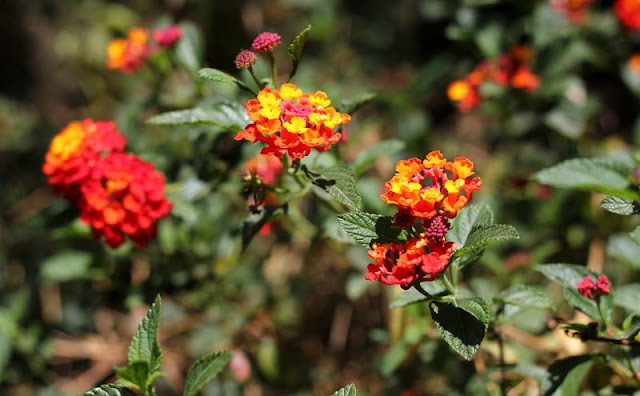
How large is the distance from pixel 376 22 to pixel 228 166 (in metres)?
1.86

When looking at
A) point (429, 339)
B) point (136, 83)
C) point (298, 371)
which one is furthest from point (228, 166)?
point (136, 83)

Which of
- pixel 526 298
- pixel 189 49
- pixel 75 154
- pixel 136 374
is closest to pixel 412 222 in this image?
pixel 526 298

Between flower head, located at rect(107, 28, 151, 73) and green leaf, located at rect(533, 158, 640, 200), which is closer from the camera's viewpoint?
green leaf, located at rect(533, 158, 640, 200)

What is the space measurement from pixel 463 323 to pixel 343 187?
0.39 metres

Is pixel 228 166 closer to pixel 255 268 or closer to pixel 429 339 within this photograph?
pixel 255 268

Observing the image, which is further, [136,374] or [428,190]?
[136,374]

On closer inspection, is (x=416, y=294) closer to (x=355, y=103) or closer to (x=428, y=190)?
(x=428, y=190)

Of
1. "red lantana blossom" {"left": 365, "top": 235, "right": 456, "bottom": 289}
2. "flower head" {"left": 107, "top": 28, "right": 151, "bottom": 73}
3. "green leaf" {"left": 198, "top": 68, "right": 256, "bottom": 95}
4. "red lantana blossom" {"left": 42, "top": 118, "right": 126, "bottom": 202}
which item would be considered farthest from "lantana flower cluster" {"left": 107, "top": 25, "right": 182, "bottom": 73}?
"red lantana blossom" {"left": 365, "top": 235, "right": 456, "bottom": 289}

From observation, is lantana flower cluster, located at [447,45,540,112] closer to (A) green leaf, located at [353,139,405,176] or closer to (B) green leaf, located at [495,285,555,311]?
(A) green leaf, located at [353,139,405,176]

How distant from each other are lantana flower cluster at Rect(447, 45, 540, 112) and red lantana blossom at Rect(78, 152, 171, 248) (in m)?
1.18

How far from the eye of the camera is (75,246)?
9.99ft

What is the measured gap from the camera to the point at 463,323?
4.21 feet

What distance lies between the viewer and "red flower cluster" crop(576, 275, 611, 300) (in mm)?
1376

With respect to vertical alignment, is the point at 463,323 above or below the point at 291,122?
below
